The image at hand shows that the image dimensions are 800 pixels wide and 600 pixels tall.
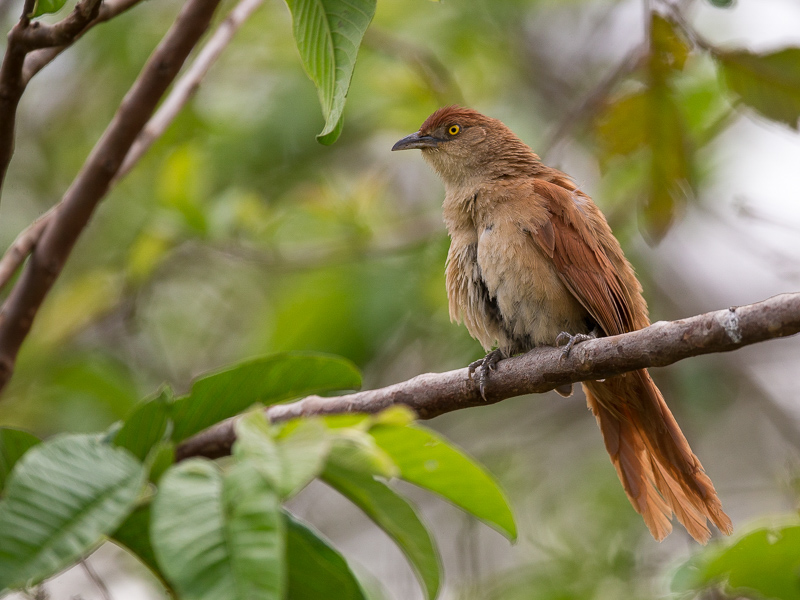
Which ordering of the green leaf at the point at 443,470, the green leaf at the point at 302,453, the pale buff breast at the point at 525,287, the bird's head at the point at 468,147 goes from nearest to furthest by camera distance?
the green leaf at the point at 302,453 → the green leaf at the point at 443,470 → the pale buff breast at the point at 525,287 → the bird's head at the point at 468,147

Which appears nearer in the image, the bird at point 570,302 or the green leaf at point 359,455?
the green leaf at point 359,455

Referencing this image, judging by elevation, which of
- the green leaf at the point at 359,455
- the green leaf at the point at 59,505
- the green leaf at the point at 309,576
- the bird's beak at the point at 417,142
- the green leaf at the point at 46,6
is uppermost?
the green leaf at the point at 46,6

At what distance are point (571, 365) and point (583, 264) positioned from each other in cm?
131

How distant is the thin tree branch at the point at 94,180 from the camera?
2795 millimetres

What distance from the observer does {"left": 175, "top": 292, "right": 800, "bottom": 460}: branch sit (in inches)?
73.9

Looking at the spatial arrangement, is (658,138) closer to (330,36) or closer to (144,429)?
(330,36)

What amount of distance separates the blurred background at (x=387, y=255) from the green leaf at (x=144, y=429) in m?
3.02

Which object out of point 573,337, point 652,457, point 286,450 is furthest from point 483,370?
point 286,450

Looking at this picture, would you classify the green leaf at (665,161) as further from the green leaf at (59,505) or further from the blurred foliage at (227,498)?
the green leaf at (59,505)

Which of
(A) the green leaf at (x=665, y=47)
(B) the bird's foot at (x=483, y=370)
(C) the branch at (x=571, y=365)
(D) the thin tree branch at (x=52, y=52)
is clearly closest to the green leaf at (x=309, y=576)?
(C) the branch at (x=571, y=365)

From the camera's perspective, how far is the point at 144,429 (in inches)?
73.8

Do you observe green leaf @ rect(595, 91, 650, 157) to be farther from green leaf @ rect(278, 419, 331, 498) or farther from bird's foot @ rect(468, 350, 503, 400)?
green leaf @ rect(278, 419, 331, 498)

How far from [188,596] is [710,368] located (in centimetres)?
572

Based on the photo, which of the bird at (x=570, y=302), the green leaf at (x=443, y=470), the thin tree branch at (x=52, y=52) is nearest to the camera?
the green leaf at (x=443, y=470)
